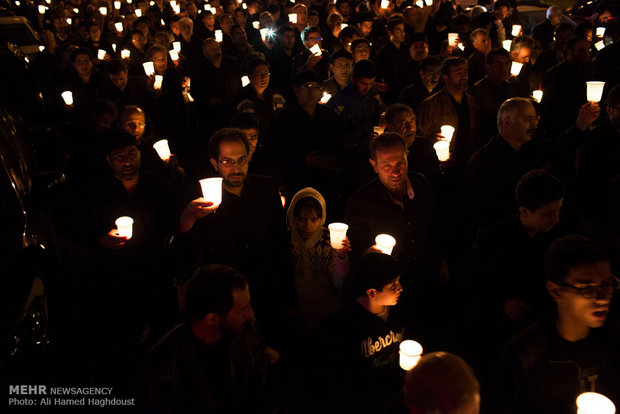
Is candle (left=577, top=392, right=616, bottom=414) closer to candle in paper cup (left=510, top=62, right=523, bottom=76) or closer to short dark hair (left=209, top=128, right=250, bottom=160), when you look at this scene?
short dark hair (left=209, top=128, right=250, bottom=160)

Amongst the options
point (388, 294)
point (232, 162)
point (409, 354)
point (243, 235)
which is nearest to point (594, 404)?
point (409, 354)

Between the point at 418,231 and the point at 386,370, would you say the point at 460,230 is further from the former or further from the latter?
the point at 386,370

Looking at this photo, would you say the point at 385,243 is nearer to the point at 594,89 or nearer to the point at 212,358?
the point at 212,358

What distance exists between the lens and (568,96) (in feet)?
24.6

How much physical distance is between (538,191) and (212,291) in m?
2.14

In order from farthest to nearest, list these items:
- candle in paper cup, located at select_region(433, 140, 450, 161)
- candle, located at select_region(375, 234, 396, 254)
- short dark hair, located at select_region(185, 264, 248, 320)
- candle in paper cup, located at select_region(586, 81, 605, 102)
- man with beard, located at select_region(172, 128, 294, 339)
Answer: candle in paper cup, located at select_region(586, 81, 605, 102) < candle in paper cup, located at select_region(433, 140, 450, 161) < man with beard, located at select_region(172, 128, 294, 339) < candle, located at select_region(375, 234, 396, 254) < short dark hair, located at select_region(185, 264, 248, 320)

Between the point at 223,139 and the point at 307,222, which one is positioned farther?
the point at 307,222

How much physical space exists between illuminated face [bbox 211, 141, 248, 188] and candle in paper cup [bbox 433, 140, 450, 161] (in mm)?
1835

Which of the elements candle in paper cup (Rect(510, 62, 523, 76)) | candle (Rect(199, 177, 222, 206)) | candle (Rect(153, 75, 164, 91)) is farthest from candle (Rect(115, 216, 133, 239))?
candle in paper cup (Rect(510, 62, 523, 76))

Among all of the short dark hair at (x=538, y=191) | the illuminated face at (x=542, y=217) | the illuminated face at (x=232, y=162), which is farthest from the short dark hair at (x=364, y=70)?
the illuminated face at (x=542, y=217)

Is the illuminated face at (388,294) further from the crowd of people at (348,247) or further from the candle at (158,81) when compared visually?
the candle at (158,81)

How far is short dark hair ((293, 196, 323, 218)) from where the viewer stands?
13.1 ft

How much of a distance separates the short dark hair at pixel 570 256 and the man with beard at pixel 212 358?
A: 5.37 ft

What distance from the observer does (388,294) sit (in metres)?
3.01
